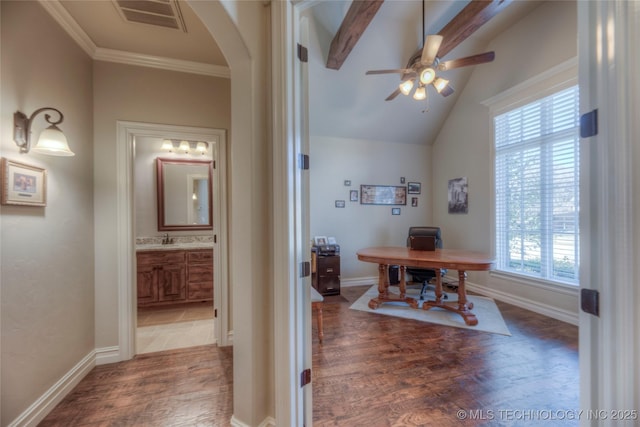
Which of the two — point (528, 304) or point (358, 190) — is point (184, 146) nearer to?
point (358, 190)

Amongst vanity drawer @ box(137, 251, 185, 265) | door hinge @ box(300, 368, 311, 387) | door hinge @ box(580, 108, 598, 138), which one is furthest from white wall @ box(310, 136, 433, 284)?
door hinge @ box(580, 108, 598, 138)

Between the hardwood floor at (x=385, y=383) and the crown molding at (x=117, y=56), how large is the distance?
265 cm

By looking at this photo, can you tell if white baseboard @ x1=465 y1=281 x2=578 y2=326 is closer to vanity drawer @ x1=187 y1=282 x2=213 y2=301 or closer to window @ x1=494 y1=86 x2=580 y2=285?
window @ x1=494 y1=86 x2=580 y2=285

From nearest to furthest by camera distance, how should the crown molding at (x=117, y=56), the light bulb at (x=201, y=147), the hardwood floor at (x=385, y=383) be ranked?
the hardwood floor at (x=385, y=383) → the crown molding at (x=117, y=56) → the light bulb at (x=201, y=147)

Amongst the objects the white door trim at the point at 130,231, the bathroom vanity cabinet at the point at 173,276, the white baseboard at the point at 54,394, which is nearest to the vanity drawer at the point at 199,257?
the bathroom vanity cabinet at the point at 173,276

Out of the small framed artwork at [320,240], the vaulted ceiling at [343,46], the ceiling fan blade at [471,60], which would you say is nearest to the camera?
the vaulted ceiling at [343,46]

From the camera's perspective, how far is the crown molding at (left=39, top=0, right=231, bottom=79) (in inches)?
65.1

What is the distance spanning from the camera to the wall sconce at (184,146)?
11.9 ft

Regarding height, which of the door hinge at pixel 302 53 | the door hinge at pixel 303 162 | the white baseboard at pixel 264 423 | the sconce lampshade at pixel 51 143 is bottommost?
the white baseboard at pixel 264 423

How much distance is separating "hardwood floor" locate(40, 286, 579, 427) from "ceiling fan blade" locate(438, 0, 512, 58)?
342 centimetres

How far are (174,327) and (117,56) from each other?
9.25 ft

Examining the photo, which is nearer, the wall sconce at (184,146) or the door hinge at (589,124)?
the door hinge at (589,124)

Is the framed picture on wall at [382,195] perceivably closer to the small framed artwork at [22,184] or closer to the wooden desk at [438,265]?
the wooden desk at [438,265]

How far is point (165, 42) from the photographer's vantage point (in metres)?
2.03
